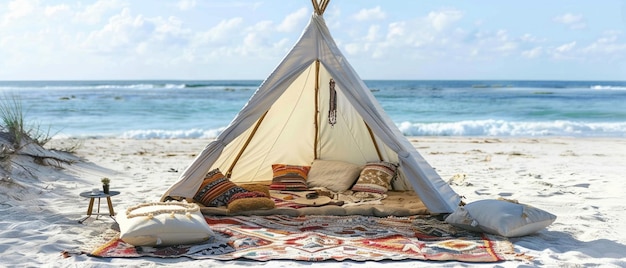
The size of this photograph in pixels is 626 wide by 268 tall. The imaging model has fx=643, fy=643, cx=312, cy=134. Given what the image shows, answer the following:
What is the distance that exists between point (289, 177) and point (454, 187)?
5.54 ft

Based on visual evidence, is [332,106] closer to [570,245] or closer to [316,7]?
[316,7]

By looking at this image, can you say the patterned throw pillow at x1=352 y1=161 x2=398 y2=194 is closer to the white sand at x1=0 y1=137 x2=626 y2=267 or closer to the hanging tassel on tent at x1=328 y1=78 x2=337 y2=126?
the hanging tassel on tent at x1=328 y1=78 x2=337 y2=126

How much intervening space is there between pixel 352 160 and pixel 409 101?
19078 millimetres

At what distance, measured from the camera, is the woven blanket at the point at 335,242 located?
382cm

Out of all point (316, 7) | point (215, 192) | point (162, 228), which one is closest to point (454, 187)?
point (316, 7)

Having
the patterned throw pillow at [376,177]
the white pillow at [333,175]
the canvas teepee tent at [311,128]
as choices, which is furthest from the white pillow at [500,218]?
the white pillow at [333,175]

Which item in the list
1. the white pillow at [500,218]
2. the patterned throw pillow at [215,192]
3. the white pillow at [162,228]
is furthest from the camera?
the patterned throw pillow at [215,192]

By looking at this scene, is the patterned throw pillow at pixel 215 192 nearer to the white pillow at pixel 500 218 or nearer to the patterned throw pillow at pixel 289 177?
the patterned throw pillow at pixel 289 177

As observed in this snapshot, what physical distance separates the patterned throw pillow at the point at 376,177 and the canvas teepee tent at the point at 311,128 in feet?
0.50

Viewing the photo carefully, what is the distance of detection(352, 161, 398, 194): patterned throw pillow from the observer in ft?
19.2

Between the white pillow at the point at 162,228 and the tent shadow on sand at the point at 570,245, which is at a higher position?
the white pillow at the point at 162,228

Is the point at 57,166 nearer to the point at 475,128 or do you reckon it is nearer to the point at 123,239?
the point at 123,239

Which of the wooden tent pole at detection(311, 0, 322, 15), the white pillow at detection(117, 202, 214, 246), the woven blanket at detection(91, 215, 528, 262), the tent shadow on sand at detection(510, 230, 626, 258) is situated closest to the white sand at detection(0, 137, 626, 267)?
the tent shadow on sand at detection(510, 230, 626, 258)

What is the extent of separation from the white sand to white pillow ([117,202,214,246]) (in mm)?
233
